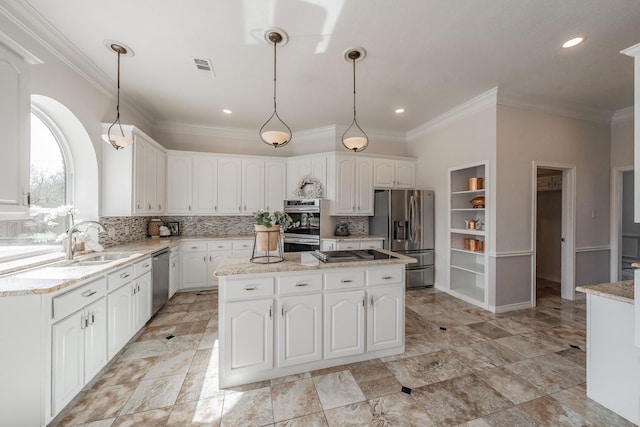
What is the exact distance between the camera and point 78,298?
1.73 m

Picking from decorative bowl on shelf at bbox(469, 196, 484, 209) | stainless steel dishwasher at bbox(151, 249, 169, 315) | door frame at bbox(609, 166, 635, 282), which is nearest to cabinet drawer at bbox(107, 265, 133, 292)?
stainless steel dishwasher at bbox(151, 249, 169, 315)

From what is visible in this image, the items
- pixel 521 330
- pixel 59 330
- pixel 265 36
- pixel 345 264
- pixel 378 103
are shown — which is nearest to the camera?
pixel 59 330

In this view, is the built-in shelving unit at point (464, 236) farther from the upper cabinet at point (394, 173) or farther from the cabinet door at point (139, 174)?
the cabinet door at point (139, 174)

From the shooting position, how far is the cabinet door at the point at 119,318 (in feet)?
6.94

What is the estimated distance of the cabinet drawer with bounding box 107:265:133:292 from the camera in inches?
83.6

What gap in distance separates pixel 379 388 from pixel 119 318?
2.42m

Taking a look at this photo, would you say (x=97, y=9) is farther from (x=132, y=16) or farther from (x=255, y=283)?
(x=255, y=283)

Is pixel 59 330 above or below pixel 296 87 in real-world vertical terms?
below

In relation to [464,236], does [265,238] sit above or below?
above

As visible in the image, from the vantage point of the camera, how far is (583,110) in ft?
12.2

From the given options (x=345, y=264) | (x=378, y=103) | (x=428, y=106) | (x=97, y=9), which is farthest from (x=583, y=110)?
(x=97, y=9)

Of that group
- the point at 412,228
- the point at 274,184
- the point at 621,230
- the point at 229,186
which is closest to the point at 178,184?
the point at 229,186

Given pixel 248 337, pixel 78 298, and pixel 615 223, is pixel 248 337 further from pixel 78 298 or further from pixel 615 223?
pixel 615 223

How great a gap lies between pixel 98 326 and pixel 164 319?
122cm
